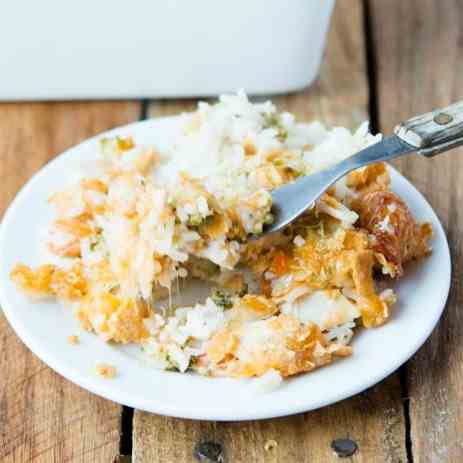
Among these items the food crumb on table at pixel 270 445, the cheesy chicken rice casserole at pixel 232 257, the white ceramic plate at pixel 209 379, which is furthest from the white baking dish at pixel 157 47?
the food crumb on table at pixel 270 445

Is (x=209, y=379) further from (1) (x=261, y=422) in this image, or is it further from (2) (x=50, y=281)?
(2) (x=50, y=281)

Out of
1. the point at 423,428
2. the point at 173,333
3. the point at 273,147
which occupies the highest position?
the point at 273,147

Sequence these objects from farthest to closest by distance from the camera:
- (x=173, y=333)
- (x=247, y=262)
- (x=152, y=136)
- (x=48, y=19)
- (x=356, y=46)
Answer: (x=356, y=46) → (x=48, y=19) → (x=152, y=136) → (x=247, y=262) → (x=173, y=333)

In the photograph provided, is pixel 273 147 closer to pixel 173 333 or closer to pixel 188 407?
pixel 173 333

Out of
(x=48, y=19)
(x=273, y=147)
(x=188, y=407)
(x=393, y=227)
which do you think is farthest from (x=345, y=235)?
(x=48, y=19)

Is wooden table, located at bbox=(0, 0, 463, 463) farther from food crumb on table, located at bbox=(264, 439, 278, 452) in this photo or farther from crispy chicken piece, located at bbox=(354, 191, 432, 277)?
crispy chicken piece, located at bbox=(354, 191, 432, 277)

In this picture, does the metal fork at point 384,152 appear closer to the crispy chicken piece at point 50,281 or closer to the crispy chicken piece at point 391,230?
the crispy chicken piece at point 391,230
